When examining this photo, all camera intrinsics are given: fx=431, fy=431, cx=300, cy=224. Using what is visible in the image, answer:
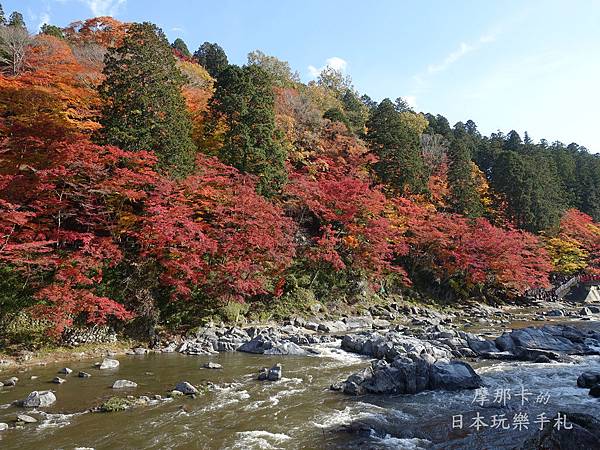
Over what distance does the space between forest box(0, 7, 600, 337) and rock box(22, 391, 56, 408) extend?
4795mm

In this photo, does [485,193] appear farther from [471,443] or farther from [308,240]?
[471,443]

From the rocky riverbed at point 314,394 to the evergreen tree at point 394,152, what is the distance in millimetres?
18058

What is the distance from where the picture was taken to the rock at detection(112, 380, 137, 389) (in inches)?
439

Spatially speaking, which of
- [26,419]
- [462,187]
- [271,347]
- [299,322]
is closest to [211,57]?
[462,187]

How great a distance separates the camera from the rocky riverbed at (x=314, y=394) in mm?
8047

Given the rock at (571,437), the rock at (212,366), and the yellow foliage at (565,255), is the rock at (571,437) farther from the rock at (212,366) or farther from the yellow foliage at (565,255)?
the yellow foliage at (565,255)

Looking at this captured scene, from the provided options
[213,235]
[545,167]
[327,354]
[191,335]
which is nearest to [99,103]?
[213,235]

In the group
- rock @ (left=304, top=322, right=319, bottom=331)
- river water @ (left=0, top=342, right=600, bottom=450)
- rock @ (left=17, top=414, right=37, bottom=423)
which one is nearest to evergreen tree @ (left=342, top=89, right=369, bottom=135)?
rock @ (left=304, top=322, right=319, bottom=331)

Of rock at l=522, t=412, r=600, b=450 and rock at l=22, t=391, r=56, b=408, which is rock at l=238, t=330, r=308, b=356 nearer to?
rock at l=22, t=391, r=56, b=408

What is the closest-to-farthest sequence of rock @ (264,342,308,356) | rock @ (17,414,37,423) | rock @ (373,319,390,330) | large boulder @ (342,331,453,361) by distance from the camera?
rock @ (17,414,37,423) → large boulder @ (342,331,453,361) → rock @ (264,342,308,356) → rock @ (373,319,390,330)

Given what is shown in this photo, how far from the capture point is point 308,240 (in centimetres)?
2684

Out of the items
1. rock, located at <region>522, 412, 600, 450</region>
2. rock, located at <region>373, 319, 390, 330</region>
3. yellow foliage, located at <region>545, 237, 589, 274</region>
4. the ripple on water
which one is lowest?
rock, located at <region>373, 319, 390, 330</region>

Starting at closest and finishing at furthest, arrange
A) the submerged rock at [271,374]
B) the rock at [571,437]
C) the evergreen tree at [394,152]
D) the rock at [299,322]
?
the rock at [571,437]
the submerged rock at [271,374]
the rock at [299,322]
the evergreen tree at [394,152]

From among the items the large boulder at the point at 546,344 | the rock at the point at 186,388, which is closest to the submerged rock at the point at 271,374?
the rock at the point at 186,388
